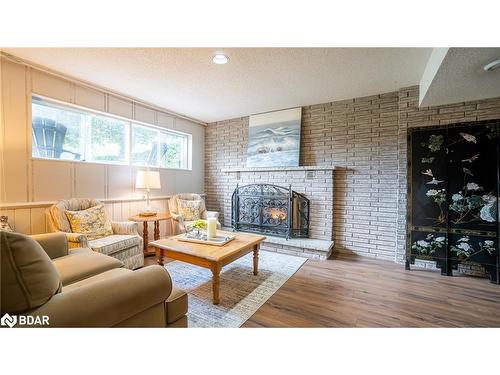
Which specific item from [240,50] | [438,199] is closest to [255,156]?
[240,50]

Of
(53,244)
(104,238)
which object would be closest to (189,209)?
(104,238)

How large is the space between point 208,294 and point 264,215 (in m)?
2.02

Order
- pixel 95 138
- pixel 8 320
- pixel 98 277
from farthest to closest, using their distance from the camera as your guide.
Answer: pixel 95 138 → pixel 98 277 → pixel 8 320

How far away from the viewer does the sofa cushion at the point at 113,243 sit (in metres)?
2.23

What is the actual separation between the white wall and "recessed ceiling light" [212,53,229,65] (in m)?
1.84

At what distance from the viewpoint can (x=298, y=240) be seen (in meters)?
3.53

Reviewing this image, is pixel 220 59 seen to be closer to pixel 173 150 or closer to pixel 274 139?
pixel 274 139

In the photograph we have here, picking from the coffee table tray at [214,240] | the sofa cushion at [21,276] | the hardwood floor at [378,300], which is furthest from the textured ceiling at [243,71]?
the hardwood floor at [378,300]

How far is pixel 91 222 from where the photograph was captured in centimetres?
252

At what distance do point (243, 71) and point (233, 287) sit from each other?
2398mm

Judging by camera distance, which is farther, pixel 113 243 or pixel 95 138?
pixel 95 138

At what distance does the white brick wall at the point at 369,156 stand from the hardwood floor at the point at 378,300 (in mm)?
609
